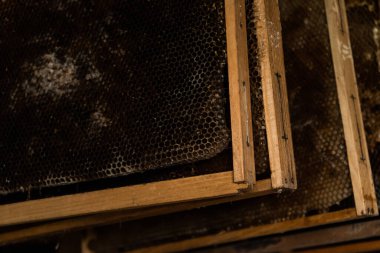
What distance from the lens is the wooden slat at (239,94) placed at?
1.61m

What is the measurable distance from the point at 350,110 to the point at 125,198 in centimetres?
114

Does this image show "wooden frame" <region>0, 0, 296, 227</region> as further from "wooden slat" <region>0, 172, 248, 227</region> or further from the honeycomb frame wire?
the honeycomb frame wire

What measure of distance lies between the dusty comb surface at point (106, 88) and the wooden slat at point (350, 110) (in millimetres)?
726

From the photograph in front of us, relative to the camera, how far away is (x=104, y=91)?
1.92 metres

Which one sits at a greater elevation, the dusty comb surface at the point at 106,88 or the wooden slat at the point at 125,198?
the dusty comb surface at the point at 106,88

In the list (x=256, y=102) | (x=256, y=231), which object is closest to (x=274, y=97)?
(x=256, y=102)

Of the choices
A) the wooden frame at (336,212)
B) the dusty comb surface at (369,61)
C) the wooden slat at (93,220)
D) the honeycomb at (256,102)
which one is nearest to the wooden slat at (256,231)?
the wooden frame at (336,212)

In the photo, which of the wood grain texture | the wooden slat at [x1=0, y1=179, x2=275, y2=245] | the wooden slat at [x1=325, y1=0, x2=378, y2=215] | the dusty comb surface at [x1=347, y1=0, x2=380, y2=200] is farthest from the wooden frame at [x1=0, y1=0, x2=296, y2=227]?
the wood grain texture

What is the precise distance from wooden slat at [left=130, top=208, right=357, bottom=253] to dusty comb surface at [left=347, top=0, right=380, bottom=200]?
0.98ft

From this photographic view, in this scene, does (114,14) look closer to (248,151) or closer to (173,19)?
(173,19)

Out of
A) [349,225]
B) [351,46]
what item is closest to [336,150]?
[349,225]

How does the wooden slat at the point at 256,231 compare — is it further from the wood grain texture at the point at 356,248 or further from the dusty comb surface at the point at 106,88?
the dusty comb surface at the point at 106,88

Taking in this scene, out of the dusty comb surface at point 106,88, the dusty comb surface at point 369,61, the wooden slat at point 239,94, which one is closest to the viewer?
the wooden slat at point 239,94

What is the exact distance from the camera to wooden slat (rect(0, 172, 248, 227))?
1.65m
